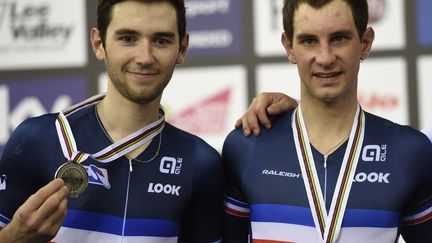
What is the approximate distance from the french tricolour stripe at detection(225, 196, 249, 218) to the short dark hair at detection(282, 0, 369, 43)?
594 mm

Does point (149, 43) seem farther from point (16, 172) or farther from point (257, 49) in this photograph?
point (257, 49)

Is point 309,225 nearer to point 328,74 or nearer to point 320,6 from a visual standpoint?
point 328,74

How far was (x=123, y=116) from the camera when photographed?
101 inches

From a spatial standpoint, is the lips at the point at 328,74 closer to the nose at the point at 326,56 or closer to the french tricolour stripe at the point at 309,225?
the nose at the point at 326,56

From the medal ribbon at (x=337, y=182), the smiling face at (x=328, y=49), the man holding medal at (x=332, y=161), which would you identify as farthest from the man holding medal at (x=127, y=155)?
the smiling face at (x=328, y=49)

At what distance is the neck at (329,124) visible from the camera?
101 inches

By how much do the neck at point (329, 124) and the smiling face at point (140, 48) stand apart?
0.52 metres

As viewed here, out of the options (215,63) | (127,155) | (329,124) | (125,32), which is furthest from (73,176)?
(215,63)

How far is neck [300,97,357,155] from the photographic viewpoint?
2568mm

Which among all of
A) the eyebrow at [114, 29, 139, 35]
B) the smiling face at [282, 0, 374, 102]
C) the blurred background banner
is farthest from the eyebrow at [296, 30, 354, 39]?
the blurred background banner

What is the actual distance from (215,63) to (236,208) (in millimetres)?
2870

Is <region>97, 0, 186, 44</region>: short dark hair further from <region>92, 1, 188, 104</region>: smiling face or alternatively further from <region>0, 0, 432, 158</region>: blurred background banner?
<region>0, 0, 432, 158</region>: blurred background banner

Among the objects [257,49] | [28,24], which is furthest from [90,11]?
[257,49]

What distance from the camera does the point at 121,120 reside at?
2570 mm
